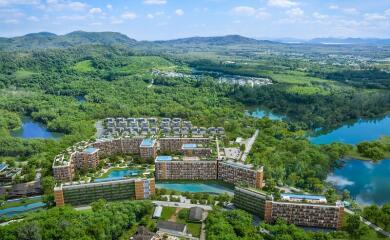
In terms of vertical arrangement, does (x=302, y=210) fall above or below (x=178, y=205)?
above

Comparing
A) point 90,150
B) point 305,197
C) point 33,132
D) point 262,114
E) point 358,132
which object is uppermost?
point 90,150

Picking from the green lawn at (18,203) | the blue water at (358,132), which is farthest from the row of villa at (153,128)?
the blue water at (358,132)

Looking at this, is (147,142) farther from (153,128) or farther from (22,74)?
(22,74)

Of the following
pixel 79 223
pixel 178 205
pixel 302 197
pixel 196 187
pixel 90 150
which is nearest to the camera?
pixel 79 223

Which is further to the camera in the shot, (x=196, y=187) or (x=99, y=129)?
(x=99, y=129)

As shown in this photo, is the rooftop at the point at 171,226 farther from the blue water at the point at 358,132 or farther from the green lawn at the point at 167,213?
the blue water at the point at 358,132

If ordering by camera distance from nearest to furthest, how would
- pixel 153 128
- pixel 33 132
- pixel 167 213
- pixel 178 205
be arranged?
pixel 167 213 < pixel 178 205 < pixel 153 128 < pixel 33 132

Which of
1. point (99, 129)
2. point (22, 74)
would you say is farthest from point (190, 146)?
point (22, 74)
